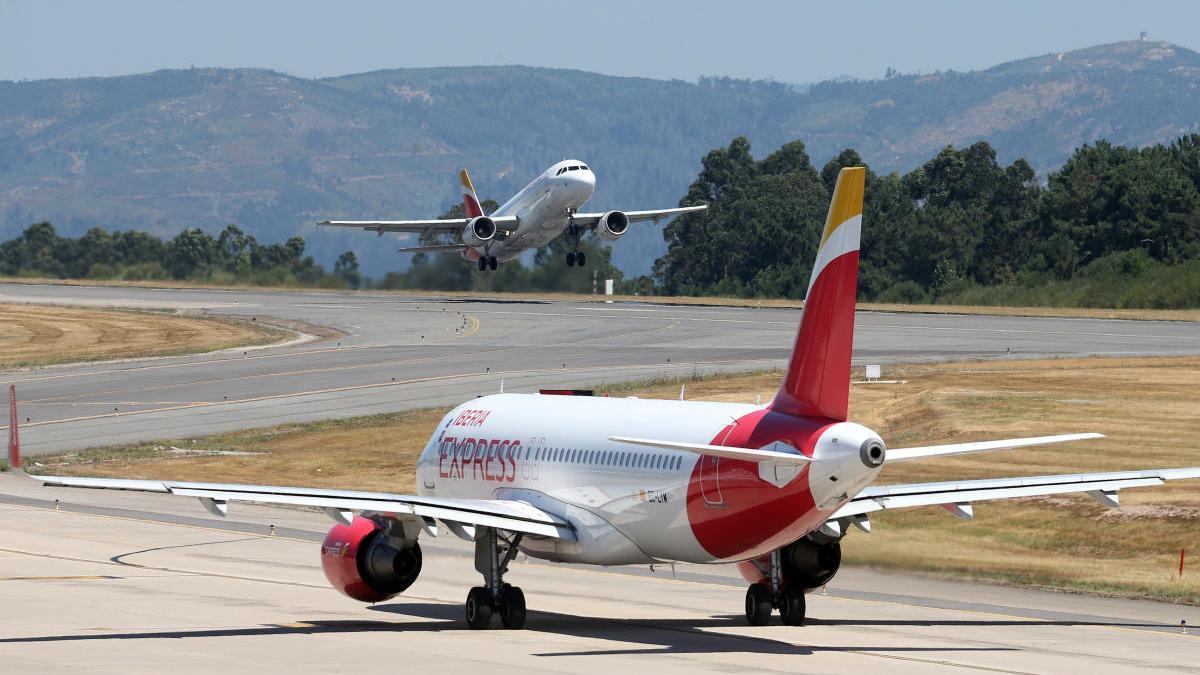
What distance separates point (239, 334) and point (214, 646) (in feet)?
254

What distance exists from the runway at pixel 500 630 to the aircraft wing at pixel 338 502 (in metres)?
1.60

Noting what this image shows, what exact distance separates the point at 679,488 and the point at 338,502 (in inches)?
179

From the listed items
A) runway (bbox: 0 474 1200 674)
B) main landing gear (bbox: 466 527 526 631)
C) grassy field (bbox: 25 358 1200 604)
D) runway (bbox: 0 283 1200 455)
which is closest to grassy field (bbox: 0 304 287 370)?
runway (bbox: 0 283 1200 455)

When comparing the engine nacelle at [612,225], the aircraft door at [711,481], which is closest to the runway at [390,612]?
A: the aircraft door at [711,481]

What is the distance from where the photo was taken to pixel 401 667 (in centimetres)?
2270

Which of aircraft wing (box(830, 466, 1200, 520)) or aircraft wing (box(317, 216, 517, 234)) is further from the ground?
aircraft wing (box(317, 216, 517, 234))

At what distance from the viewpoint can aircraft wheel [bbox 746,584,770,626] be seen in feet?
88.1

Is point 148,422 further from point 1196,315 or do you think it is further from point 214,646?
point 1196,315

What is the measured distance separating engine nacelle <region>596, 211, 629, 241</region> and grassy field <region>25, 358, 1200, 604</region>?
37.1m

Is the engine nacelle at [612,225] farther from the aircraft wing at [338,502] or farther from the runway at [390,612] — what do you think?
the aircraft wing at [338,502]

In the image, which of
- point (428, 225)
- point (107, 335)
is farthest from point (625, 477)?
point (428, 225)

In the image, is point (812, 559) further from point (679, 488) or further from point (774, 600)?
point (679, 488)

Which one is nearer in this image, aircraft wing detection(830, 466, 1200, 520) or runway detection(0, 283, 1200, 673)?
runway detection(0, 283, 1200, 673)

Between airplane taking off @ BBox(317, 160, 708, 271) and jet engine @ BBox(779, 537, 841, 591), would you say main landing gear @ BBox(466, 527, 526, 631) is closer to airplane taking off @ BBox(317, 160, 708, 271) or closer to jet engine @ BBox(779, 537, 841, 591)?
jet engine @ BBox(779, 537, 841, 591)
